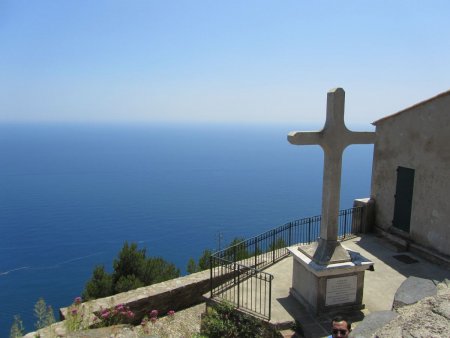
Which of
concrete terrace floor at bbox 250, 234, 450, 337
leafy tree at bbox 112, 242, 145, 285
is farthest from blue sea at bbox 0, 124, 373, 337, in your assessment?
concrete terrace floor at bbox 250, 234, 450, 337

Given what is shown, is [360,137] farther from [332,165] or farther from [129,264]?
[129,264]

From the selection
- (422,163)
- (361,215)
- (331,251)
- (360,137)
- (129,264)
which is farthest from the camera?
(129,264)

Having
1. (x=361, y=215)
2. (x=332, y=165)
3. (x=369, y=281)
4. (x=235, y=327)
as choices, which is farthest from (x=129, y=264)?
(x=332, y=165)

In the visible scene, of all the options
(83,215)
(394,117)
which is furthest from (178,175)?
(394,117)

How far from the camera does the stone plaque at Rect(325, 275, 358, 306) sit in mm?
7066

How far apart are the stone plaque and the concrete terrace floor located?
31cm

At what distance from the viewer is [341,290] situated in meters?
7.14

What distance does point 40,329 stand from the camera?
5695 millimetres

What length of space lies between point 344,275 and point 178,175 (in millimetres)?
185519

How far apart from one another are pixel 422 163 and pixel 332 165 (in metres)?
4.65

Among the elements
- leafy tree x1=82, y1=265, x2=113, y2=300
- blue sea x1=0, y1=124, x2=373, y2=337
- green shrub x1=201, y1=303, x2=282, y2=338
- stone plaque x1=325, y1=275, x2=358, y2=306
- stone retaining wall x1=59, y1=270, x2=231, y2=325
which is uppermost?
stone plaque x1=325, y1=275, x2=358, y2=306

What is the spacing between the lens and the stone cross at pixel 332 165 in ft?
22.8

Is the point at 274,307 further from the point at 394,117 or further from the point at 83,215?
the point at 83,215

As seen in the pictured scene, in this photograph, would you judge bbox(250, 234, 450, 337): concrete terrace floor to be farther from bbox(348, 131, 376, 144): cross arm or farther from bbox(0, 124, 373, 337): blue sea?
bbox(0, 124, 373, 337): blue sea
